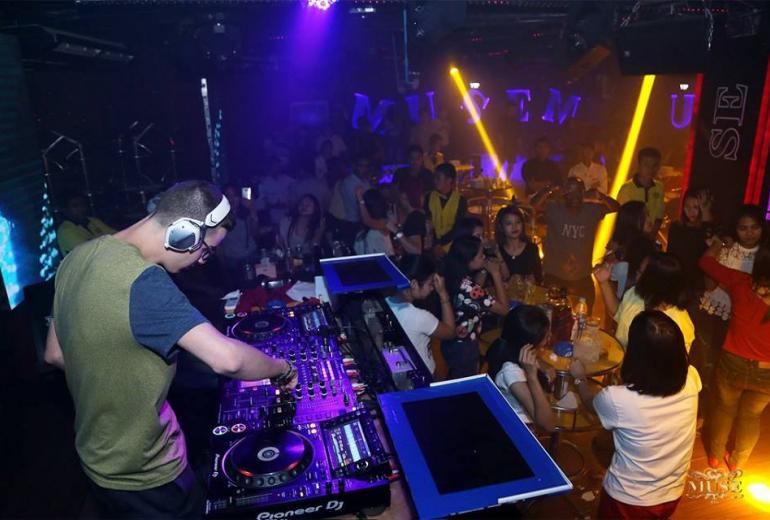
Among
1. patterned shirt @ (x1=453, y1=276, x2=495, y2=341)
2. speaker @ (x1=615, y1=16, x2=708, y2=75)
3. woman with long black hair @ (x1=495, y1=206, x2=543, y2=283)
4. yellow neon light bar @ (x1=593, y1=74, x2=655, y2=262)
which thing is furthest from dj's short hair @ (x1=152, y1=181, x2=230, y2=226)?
yellow neon light bar @ (x1=593, y1=74, x2=655, y2=262)

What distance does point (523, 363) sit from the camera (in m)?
2.38

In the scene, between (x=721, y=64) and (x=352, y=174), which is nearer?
(x=721, y=64)

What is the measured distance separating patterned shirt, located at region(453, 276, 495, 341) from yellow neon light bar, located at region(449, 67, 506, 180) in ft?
32.0

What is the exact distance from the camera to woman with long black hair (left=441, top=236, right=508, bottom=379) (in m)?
3.45

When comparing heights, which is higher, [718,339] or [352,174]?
[352,174]

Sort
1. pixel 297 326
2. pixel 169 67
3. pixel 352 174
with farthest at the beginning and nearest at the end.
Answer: pixel 169 67 < pixel 352 174 < pixel 297 326

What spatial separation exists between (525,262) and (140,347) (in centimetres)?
306

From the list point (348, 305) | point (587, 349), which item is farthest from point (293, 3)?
point (587, 349)

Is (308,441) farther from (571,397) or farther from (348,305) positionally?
(571,397)

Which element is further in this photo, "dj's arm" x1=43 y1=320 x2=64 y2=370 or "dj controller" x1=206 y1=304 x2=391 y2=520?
"dj's arm" x1=43 y1=320 x2=64 y2=370

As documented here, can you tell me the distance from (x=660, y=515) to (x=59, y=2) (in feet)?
16.6

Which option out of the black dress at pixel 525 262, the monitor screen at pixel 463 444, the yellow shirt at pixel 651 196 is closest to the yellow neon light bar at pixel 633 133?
the yellow shirt at pixel 651 196

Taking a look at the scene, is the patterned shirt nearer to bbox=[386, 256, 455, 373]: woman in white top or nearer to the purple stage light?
bbox=[386, 256, 455, 373]: woman in white top

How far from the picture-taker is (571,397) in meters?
2.90
